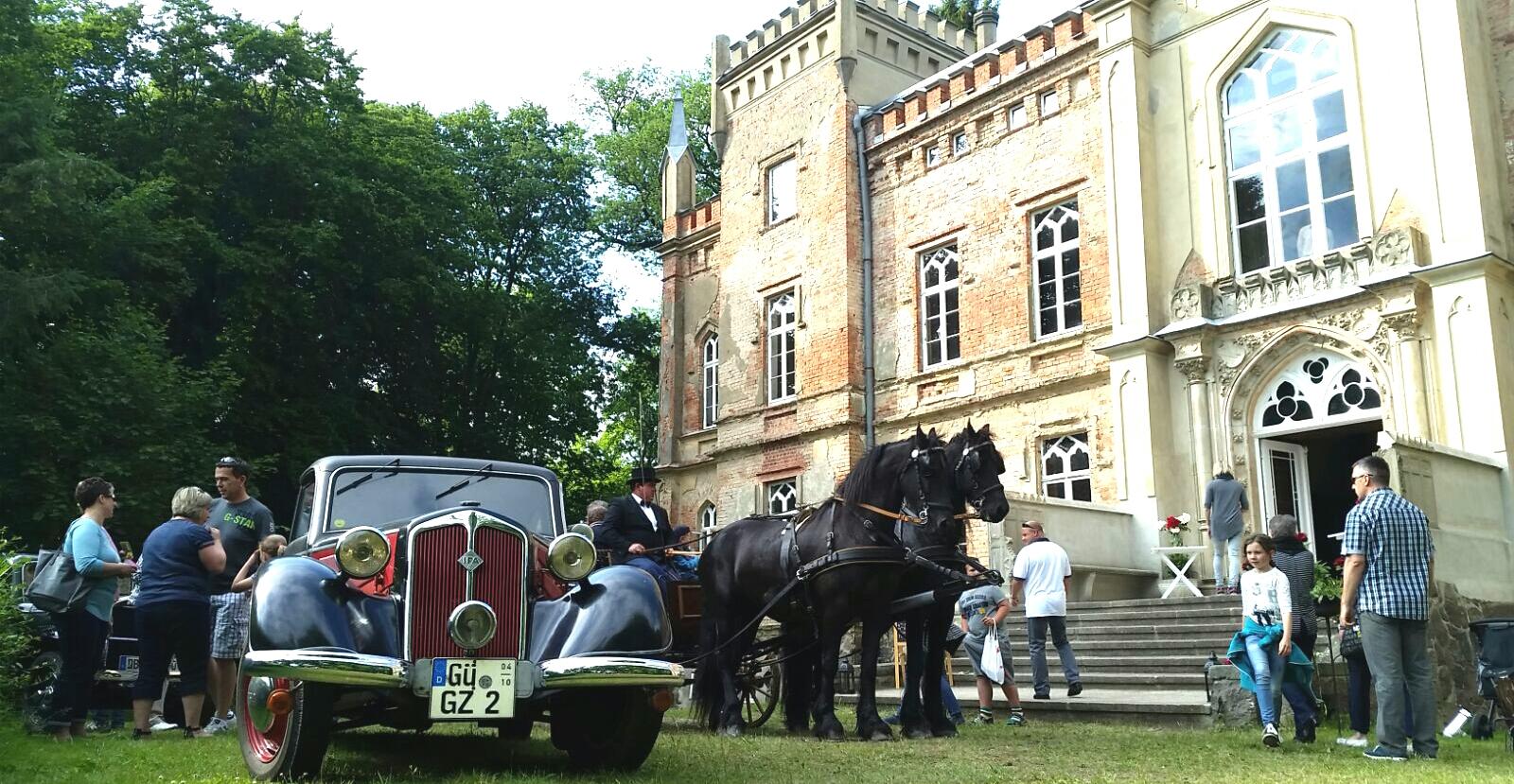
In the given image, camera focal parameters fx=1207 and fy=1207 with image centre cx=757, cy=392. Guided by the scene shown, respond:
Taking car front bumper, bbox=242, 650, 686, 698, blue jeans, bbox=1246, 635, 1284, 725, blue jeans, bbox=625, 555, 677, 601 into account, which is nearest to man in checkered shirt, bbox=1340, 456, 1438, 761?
blue jeans, bbox=1246, 635, 1284, 725

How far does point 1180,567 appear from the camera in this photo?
1630 cm

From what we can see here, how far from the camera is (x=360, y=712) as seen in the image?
20.4ft

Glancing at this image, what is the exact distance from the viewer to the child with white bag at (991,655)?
33.5 feet

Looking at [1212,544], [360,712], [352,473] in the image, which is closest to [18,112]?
[352,473]

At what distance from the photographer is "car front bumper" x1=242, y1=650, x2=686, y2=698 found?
17.7 feet

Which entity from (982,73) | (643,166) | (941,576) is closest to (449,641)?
(941,576)

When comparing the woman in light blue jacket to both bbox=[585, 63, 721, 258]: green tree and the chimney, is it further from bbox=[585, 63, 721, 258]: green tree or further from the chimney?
bbox=[585, 63, 721, 258]: green tree

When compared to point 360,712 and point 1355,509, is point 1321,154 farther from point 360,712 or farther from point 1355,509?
point 360,712

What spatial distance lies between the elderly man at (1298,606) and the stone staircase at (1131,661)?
993 millimetres

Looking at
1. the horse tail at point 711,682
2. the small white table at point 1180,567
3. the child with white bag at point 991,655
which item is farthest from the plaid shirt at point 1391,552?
the small white table at point 1180,567

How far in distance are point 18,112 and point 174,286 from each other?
469 cm

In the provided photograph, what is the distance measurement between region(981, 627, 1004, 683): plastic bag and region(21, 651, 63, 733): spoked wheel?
7290 mm

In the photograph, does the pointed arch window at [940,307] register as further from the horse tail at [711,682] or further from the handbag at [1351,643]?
the handbag at [1351,643]

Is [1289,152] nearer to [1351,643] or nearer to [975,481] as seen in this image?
[1351,643]
